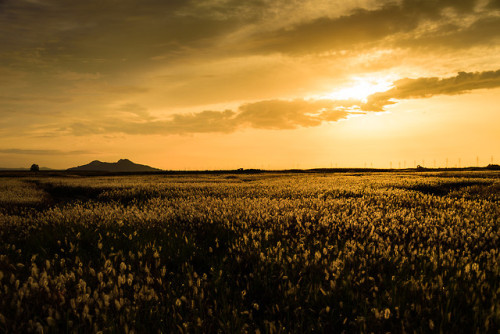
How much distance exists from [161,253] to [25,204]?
10.7 metres

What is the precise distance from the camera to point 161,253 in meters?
4.69

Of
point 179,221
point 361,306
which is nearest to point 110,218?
point 179,221

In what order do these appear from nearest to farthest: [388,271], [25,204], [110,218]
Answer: [388,271]
[110,218]
[25,204]

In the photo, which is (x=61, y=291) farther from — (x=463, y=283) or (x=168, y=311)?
(x=463, y=283)

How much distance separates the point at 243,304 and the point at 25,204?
41.2 ft

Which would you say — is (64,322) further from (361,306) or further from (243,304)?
(361,306)

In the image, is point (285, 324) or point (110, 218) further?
point (110, 218)

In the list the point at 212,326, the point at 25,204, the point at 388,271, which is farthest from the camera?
the point at 25,204

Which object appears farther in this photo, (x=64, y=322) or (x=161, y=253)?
(x=161, y=253)

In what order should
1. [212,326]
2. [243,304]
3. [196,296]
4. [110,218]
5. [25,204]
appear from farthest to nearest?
[25,204]
[110,218]
[243,304]
[196,296]
[212,326]

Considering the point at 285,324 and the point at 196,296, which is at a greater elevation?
the point at 196,296

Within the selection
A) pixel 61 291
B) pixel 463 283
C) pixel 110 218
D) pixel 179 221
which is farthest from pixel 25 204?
pixel 463 283

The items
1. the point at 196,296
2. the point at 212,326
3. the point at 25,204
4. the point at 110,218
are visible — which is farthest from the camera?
the point at 25,204

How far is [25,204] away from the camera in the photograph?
1227 centimetres
